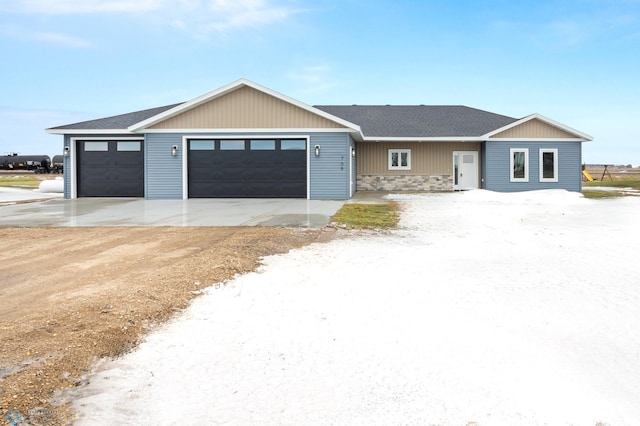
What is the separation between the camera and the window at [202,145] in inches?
749

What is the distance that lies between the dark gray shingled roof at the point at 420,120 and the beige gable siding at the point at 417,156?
84 centimetres

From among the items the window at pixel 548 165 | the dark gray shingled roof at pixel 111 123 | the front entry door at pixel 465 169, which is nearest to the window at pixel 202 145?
the dark gray shingled roof at pixel 111 123

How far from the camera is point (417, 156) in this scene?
2467 centimetres

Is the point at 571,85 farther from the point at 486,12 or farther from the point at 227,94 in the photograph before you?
the point at 227,94

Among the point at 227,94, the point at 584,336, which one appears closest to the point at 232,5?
the point at 227,94

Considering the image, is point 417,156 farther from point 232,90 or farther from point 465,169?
point 232,90

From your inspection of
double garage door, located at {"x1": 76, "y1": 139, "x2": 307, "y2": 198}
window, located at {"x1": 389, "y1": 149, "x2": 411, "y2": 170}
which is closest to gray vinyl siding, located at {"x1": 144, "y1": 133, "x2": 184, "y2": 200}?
double garage door, located at {"x1": 76, "y1": 139, "x2": 307, "y2": 198}

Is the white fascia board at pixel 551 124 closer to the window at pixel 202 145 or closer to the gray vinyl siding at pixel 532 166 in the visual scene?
the gray vinyl siding at pixel 532 166

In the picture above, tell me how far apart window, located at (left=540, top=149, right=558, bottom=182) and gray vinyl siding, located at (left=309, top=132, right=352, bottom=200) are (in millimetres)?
10656

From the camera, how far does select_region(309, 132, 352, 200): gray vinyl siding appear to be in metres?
18.5

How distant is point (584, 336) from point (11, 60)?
2940 centimetres

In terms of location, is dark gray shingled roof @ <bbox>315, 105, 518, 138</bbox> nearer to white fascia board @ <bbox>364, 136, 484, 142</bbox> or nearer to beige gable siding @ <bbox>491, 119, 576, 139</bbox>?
white fascia board @ <bbox>364, 136, 484, 142</bbox>

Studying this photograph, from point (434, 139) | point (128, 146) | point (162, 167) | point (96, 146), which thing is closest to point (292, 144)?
point (162, 167)

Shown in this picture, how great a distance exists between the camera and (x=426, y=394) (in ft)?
10.1
